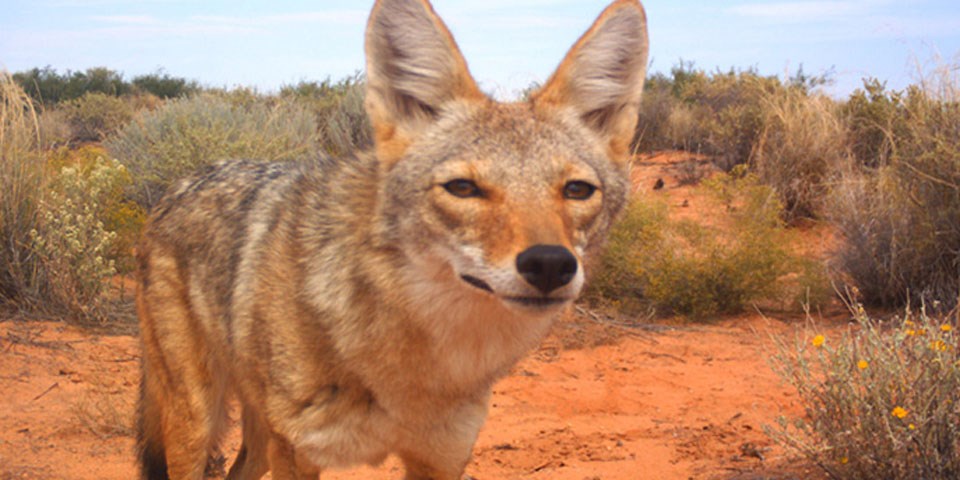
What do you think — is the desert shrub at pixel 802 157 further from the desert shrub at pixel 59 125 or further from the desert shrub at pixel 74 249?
the desert shrub at pixel 59 125

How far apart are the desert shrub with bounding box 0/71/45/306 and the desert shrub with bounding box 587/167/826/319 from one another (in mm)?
5211

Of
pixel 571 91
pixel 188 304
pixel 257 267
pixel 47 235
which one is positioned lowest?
pixel 47 235

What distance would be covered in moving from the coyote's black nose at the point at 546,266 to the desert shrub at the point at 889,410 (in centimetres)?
182

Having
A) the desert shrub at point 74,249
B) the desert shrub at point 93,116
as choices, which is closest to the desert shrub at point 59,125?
the desert shrub at point 93,116

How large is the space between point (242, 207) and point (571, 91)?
4.97 feet

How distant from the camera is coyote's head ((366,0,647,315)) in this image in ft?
8.45

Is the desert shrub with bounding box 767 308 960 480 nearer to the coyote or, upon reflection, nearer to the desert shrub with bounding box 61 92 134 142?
the coyote

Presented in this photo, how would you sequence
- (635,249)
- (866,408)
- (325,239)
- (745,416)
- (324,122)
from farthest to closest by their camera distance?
1. (324,122)
2. (635,249)
3. (745,416)
4. (866,408)
5. (325,239)

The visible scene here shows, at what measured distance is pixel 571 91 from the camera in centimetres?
340

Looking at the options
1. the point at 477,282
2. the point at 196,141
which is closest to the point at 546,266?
the point at 477,282

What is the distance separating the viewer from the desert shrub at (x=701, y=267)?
8.38 meters

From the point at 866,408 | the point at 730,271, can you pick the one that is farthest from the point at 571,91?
the point at 730,271

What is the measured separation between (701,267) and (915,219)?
2.01m

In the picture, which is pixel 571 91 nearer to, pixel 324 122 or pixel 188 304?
pixel 188 304
